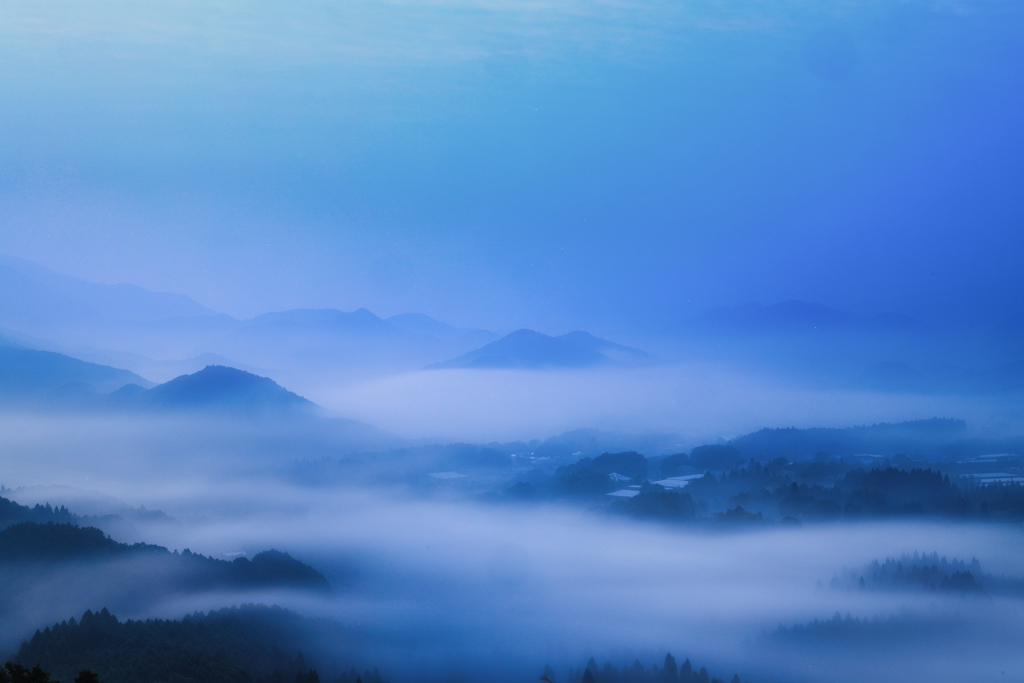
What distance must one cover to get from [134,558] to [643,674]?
62825 mm

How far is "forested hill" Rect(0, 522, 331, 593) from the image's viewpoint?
88.6 meters

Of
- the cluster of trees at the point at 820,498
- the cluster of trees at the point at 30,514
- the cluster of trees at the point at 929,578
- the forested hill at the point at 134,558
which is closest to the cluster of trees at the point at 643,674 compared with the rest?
the cluster of trees at the point at 929,578

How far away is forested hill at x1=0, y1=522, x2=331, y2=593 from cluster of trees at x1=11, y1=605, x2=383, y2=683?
13.0 meters

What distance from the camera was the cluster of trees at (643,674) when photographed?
7962 cm

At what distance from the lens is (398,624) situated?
101812mm

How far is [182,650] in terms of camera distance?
66.8 metres

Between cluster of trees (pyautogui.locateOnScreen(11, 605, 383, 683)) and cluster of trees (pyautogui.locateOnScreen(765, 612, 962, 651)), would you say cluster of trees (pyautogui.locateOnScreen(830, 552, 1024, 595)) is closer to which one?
cluster of trees (pyautogui.locateOnScreen(765, 612, 962, 651))

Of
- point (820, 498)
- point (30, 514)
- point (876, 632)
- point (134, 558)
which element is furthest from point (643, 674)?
point (30, 514)

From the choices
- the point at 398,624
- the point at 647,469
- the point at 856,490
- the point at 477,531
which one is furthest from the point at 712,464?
the point at 398,624

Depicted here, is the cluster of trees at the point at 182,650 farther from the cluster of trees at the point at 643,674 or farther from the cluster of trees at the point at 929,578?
the cluster of trees at the point at 929,578

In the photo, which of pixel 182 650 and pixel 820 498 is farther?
pixel 820 498

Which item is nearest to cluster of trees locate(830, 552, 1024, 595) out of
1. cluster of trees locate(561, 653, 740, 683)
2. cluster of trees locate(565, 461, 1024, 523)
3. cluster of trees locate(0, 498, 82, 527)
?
cluster of trees locate(565, 461, 1024, 523)

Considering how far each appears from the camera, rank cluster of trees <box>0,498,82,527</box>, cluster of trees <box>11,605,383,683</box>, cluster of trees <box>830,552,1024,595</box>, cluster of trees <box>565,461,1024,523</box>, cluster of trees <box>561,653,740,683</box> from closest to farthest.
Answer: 1. cluster of trees <box>11,605,383,683</box>
2. cluster of trees <box>561,653,740,683</box>
3. cluster of trees <box>0,498,82,527</box>
4. cluster of trees <box>830,552,1024,595</box>
5. cluster of trees <box>565,461,1024,523</box>

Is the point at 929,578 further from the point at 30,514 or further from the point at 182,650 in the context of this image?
the point at 30,514
